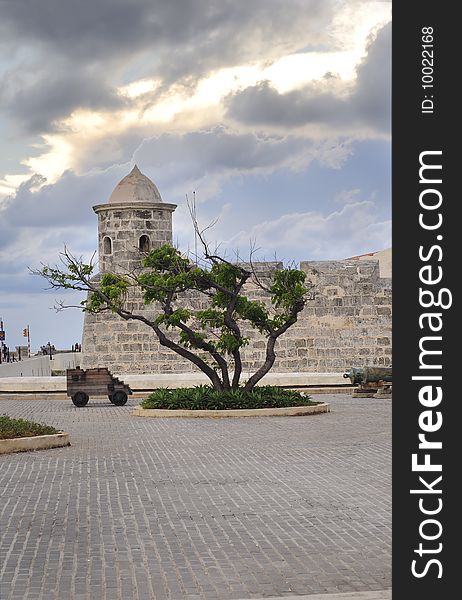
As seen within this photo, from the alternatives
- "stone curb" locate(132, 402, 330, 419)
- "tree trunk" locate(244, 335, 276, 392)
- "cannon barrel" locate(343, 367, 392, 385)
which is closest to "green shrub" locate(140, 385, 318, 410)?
"tree trunk" locate(244, 335, 276, 392)

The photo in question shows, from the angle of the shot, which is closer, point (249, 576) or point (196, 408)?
point (249, 576)

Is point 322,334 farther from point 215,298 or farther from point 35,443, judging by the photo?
point 35,443

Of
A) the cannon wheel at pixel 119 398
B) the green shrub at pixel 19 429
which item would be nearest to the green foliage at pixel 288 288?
the cannon wheel at pixel 119 398

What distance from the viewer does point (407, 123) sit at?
440 centimetres

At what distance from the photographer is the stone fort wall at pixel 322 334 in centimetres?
2825

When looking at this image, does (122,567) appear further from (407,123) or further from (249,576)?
(407,123)

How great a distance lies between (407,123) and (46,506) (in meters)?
6.64

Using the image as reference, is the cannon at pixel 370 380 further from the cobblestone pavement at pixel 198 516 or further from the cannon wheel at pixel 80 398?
the cobblestone pavement at pixel 198 516

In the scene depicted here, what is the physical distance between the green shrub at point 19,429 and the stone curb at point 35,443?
198 mm

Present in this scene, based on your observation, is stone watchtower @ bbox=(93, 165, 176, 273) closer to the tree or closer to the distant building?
the distant building

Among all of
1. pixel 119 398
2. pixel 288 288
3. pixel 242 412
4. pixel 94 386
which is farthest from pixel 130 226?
pixel 242 412

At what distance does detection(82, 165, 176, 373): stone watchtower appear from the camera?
2833 centimetres

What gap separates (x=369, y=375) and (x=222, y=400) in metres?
6.12

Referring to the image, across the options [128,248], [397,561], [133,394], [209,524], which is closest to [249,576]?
[209,524]
